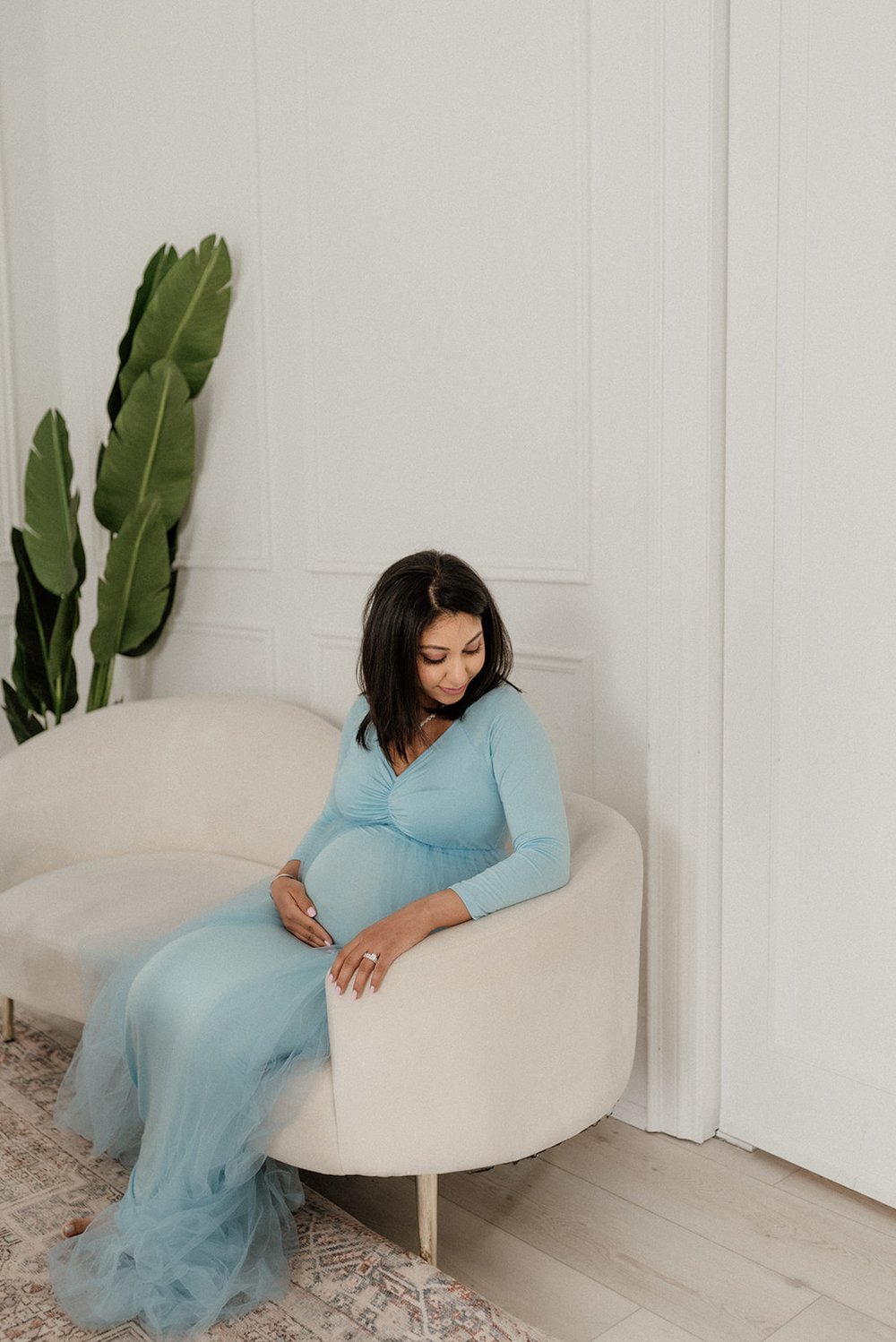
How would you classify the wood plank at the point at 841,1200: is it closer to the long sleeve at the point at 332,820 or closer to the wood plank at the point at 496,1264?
the wood plank at the point at 496,1264

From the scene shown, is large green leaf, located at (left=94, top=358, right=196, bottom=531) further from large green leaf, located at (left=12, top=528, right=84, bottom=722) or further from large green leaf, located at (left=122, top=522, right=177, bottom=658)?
large green leaf, located at (left=12, top=528, right=84, bottom=722)

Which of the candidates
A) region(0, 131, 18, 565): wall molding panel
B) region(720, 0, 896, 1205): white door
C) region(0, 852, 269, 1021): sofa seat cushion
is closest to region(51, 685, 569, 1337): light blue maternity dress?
region(0, 852, 269, 1021): sofa seat cushion

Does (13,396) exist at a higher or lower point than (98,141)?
lower

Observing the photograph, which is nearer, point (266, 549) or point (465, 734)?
point (465, 734)

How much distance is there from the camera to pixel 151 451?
10.6ft

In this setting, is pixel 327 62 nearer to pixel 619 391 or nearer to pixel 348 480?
pixel 348 480

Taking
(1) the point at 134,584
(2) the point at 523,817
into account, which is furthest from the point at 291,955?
(1) the point at 134,584

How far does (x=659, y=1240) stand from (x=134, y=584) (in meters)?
2.07

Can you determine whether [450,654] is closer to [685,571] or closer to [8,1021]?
[685,571]

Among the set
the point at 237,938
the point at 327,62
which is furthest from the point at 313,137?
the point at 237,938

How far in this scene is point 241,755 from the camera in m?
2.88

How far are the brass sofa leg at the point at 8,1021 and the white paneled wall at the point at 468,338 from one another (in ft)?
3.22

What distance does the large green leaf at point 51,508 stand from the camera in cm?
330

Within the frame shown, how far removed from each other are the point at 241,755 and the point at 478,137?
57.1 inches
